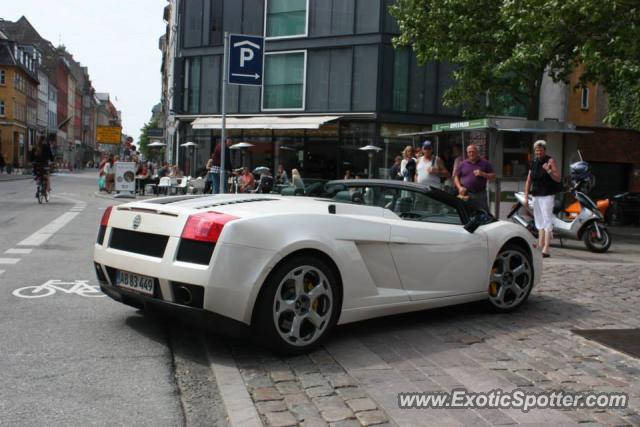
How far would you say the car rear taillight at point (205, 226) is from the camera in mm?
4465

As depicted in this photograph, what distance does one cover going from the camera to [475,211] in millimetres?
6379

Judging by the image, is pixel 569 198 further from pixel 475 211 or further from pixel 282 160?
pixel 282 160

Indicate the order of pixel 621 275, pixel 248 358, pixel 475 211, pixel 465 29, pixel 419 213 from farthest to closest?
pixel 465 29, pixel 621 275, pixel 475 211, pixel 419 213, pixel 248 358

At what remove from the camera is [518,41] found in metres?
19.0

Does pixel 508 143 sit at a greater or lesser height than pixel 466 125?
lesser

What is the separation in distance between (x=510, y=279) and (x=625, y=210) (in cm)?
1896

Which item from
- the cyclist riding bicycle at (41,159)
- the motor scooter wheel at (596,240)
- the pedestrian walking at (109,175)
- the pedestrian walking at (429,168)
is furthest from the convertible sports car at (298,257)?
the pedestrian walking at (109,175)

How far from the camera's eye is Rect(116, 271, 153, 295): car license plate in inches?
189

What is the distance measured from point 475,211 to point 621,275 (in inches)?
160

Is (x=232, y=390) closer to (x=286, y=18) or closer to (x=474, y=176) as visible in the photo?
(x=474, y=176)

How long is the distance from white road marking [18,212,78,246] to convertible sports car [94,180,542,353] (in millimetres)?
5654

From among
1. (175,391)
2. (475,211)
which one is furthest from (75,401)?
(475,211)

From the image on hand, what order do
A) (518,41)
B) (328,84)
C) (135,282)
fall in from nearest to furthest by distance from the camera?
(135,282), (518,41), (328,84)

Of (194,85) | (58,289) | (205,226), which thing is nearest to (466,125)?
(58,289)
